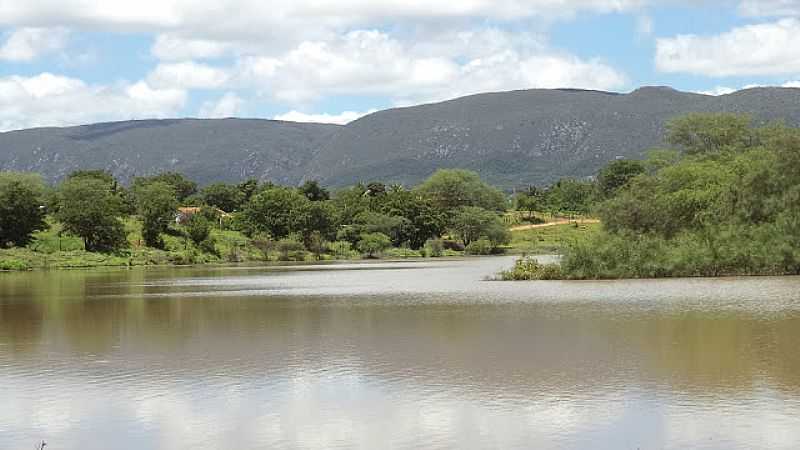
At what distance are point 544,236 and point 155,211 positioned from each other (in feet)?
170

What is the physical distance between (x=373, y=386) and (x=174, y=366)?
575cm

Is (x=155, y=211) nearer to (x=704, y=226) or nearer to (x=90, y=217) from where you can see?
(x=90, y=217)

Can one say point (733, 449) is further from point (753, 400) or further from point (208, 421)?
point (208, 421)

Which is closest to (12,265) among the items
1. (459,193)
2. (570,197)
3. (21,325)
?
(21,325)

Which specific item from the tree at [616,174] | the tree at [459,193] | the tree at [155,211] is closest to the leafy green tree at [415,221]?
the tree at [459,193]

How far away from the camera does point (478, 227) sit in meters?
120

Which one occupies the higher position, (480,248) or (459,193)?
(459,193)

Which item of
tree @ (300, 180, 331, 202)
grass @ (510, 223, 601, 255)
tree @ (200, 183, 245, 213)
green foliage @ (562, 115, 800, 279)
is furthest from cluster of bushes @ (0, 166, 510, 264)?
green foliage @ (562, 115, 800, 279)

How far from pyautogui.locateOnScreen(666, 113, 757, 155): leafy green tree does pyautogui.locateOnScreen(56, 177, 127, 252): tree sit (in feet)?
183

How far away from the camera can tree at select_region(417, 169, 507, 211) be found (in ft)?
502

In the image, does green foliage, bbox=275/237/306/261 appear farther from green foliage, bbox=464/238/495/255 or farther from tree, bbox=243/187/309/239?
green foliage, bbox=464/238/495/255

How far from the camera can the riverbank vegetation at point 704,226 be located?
155 ft

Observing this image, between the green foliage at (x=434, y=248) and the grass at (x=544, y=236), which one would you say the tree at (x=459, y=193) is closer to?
the grass at (x=544, y=236)

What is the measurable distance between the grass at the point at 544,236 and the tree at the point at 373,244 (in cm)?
1702
